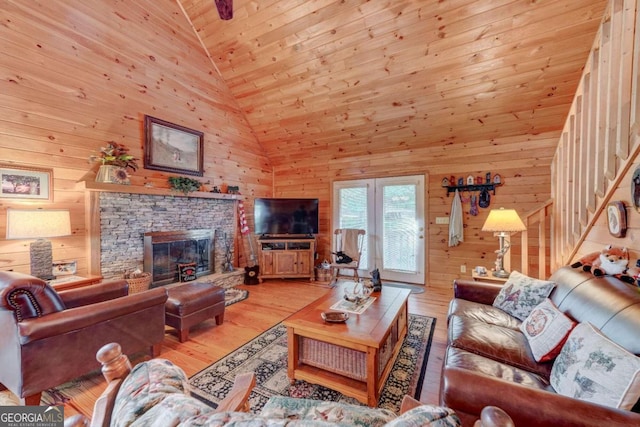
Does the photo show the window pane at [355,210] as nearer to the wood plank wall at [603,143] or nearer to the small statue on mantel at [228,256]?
the small statue on mantel at [228,256]

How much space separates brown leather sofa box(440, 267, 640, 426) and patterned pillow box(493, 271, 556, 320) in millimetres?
68

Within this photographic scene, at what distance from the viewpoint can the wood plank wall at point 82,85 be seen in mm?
2643

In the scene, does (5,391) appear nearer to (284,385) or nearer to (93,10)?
(284,385)

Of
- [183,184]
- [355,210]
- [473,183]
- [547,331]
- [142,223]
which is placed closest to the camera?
[547,331]

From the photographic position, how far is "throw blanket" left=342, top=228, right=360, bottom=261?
478cm

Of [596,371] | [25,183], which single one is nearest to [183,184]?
[25,183]

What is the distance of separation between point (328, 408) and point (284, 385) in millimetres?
1306

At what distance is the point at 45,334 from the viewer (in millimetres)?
1616

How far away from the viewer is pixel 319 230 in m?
5.58

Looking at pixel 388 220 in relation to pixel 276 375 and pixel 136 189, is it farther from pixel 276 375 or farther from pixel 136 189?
pixel 136 189

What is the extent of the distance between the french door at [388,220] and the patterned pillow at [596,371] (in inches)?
130

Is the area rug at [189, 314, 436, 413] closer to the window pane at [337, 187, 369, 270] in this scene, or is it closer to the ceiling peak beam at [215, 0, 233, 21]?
the window pane at [337, 187, 369, 270]

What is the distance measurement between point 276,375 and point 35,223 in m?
2.50

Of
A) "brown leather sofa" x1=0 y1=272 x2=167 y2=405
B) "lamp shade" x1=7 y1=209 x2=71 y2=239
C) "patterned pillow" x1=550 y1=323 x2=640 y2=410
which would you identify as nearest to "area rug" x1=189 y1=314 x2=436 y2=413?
"brown leather sofa" x1=0 y1=272 x2=167 y2=405
